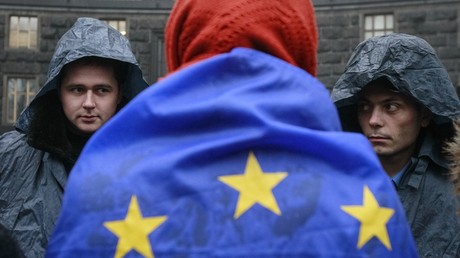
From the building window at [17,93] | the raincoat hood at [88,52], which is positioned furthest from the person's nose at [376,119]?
the building window at [17,93]

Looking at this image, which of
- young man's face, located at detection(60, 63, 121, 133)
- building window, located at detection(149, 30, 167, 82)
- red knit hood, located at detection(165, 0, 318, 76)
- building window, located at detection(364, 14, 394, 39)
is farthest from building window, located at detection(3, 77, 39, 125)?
red knit hood, located at detection(165, 0, 318, 76)

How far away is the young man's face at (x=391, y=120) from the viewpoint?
3.59 m

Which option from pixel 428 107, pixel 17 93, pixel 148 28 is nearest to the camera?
pixel 428 107

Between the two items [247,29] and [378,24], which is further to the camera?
[378,24]

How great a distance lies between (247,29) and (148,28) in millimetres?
17319

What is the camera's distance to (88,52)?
12.5 feet

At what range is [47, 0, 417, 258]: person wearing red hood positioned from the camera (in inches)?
60.6

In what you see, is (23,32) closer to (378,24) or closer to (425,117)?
(378,24)

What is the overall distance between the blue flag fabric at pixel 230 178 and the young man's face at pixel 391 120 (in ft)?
6.47

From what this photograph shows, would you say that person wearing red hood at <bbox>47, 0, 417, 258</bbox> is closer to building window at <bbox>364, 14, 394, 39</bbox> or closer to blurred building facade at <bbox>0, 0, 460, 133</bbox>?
blurred building facade at <bbox>0, 0, 460, 133</bbox>

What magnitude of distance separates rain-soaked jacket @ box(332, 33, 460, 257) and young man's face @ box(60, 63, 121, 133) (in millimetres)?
1169

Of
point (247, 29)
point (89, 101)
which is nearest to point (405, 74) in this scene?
point (89, 101)

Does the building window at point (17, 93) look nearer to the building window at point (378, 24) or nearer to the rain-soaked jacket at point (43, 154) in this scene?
the building window at point (378, 24)

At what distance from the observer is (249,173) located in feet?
5.16
